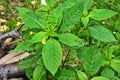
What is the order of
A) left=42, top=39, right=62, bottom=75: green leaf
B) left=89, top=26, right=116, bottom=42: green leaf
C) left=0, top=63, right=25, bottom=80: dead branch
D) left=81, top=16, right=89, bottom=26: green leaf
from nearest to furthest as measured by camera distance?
left=42, top=39, right=62, bottom=75: green leaf < left=89, top=26, right=116, bottom=42: green leaf < left=81, top=16, right=89, bottom=26: green leaf < left=0, top=63, right=25, bottom=80: dead branch

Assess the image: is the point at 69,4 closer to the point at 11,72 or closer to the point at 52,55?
the point at 52,55

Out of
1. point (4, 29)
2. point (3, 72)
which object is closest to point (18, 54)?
point (3, 72)

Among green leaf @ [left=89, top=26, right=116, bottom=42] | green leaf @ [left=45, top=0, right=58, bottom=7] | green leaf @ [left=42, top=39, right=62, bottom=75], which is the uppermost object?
green leaf @ [left=45, top=0, right=58, bottom=7]

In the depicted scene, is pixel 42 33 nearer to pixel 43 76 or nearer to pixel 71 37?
pixel 71 37

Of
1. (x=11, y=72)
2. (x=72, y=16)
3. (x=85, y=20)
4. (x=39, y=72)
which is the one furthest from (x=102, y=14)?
(x=11, y=72)

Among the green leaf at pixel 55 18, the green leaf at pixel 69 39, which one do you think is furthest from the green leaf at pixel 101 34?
the green leaf at pixel 55 18


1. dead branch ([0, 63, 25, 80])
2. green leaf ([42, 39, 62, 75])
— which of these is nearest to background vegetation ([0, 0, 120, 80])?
green leaf ([42, 39, 62, 75])

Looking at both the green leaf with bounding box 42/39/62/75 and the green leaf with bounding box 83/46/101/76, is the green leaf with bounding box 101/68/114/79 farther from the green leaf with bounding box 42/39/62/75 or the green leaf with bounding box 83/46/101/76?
the green leaf with bounding box 42/39/62/75
